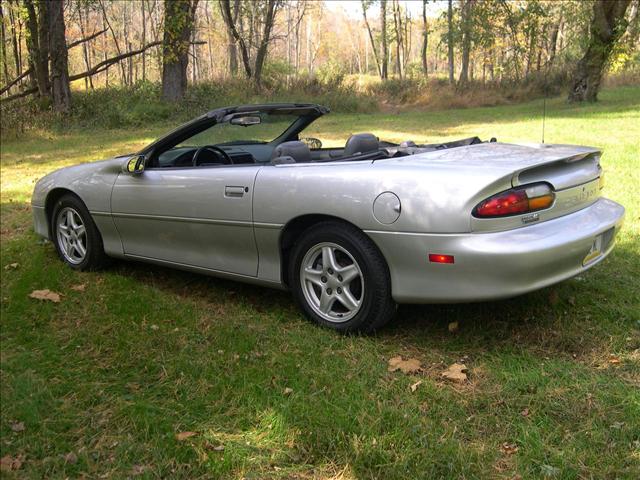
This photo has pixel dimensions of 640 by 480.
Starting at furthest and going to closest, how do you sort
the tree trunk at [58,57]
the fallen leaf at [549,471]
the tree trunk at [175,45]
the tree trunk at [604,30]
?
Answer: the tree trunk at [604,30] → the tree trunk at [58,57] → the tree trunk at [175,45] → the fallen leaf at [549,471]

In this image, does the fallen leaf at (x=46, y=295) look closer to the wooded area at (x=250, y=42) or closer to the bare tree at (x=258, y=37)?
the wooded area at (x=250, y=42)

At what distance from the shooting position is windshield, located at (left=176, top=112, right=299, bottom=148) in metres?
4.27

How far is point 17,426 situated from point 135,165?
7.24ft

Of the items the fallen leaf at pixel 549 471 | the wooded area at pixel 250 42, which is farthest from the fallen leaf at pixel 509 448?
the wooded area at pixel 250 42

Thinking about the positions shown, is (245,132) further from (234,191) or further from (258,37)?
(258,37)

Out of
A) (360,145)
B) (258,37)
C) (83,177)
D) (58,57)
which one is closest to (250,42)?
(258,37)

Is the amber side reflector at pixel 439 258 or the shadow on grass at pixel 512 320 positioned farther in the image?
the shadow on grass at pixel 512 320

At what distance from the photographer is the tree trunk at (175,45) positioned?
17125 millimetres

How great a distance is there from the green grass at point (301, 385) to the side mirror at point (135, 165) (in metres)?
0.88

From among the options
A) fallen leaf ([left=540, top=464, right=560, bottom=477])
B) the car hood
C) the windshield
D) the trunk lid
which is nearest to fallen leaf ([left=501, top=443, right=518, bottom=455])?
fallen leaf ([left=540, top=464, right=560, bottom=477])

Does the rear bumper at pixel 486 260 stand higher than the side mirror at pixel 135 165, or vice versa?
the side mirror at pixel 135 165

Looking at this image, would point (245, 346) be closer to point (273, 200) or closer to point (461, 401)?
point (273, 200)

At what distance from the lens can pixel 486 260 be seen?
2852 mm

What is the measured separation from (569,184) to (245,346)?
2038mm
